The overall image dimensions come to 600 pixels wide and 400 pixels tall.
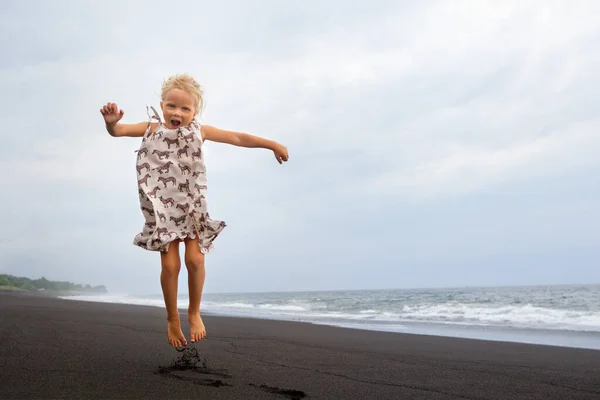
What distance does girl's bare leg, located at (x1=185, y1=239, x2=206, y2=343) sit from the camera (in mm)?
3441

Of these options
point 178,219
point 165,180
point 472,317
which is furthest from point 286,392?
point 472,317

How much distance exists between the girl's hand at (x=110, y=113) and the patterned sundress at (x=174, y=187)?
0.73 feet

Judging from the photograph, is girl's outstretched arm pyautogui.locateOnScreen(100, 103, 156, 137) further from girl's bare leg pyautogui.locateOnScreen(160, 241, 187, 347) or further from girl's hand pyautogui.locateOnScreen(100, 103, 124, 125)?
girl's bare leg pyautogui.locateOnScreen(160, 241, 187, 347)

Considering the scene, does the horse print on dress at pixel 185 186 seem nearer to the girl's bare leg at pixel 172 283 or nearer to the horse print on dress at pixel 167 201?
the horse print on dress at pixel 167 201

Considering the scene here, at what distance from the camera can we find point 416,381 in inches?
127

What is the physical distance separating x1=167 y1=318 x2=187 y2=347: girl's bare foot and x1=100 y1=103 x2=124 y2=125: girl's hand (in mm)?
1451

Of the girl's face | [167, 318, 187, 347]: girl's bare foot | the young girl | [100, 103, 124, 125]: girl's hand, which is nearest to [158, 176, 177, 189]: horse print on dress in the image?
the young girl

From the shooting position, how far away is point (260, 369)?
3.34 meters

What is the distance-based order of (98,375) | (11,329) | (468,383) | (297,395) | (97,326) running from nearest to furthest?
(297,395) < (98,375) < (468,383) < (11,329) < (97,326)

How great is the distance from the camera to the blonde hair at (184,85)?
140 inches

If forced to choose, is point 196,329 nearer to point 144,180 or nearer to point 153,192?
point 153,192

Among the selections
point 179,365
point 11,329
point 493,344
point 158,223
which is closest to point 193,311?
point 179,365

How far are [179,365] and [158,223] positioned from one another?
0.95 meters

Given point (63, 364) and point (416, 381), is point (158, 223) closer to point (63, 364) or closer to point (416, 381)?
point (63, 364)
